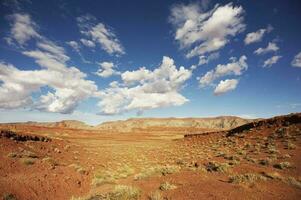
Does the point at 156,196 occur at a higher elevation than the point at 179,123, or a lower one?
lower

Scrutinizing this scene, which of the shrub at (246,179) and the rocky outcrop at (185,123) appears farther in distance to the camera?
the rocky outcrop at (185,123)

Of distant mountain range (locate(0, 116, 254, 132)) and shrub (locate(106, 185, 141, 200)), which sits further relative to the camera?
distant mountain range (locate(0, 116, 254, 132))

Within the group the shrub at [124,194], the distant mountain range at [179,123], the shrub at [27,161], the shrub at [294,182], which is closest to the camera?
the shrub at [124,194]

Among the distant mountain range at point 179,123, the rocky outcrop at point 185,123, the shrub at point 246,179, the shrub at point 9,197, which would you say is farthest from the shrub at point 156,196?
the distant mountain range at point 179,123

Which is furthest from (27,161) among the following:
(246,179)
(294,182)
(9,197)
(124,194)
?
(294,182)

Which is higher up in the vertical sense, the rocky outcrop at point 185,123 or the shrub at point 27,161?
the rocky outcrop at point 185,123

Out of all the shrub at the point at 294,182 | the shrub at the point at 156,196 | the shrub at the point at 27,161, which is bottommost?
the shrub at the point at 156,196

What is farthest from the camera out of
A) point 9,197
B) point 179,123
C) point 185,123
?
point 179,123

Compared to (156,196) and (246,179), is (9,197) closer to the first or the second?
(156,196)

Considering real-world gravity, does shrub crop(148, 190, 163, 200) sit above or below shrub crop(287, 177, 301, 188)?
below

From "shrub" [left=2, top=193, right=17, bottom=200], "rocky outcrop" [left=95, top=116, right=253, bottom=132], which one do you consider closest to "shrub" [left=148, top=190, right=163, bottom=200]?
"shrub" [left=2, top=193, right=17, bottom=200]

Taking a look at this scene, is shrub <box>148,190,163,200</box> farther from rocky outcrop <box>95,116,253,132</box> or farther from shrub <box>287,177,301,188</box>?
rocky outcrop <box>95,116,253,132</box>

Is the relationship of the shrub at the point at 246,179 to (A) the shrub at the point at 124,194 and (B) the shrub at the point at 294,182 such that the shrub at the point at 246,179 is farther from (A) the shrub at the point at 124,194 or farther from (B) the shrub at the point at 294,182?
(A) the shrub at the point at 124,194

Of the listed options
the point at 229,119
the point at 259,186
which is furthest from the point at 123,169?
the point at 229,119
